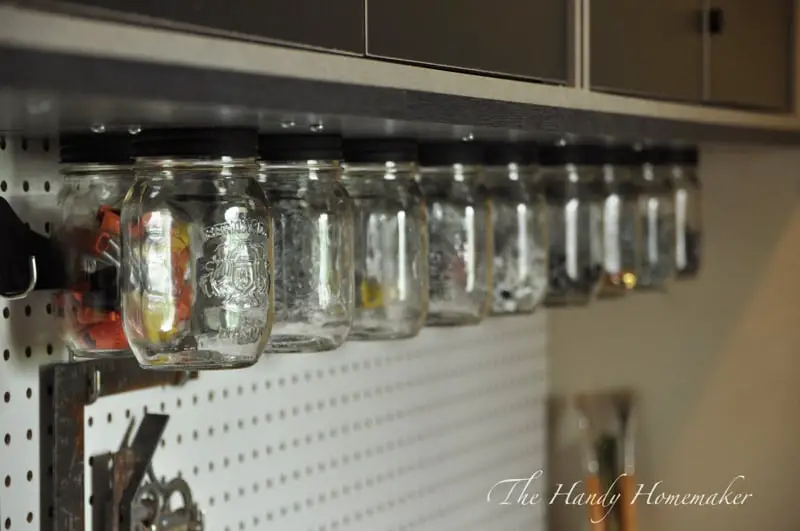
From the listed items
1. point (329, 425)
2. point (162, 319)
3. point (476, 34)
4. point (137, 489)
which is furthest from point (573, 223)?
point (162, 319)

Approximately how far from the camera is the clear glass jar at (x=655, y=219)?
180 centimetres

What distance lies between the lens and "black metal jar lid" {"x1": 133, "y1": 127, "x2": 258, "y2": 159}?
38.2 inches

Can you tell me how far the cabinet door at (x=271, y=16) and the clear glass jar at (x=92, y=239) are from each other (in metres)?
0.25

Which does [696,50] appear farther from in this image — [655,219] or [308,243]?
[308,243]

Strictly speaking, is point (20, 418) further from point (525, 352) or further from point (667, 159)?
point (525, 352)

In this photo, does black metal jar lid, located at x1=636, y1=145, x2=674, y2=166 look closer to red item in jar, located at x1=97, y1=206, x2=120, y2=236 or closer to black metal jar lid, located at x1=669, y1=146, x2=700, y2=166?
black metal jar lid, located at x1=669, y1=146, x2=700, y2=166

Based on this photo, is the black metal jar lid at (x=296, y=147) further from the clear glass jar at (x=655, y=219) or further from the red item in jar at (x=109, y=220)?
the clear glass jar at (x=655, y=219)

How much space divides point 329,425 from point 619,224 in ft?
1.62

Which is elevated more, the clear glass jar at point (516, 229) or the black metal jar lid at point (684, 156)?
the black metal jar lid at point (684, 156)

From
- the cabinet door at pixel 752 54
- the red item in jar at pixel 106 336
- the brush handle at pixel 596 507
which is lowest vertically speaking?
the brush handle at pixel 596 507

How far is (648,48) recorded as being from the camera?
146cm

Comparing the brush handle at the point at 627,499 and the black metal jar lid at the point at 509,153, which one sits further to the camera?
the brush handle at the point at 627,499

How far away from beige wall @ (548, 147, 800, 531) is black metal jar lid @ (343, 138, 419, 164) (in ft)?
3.05

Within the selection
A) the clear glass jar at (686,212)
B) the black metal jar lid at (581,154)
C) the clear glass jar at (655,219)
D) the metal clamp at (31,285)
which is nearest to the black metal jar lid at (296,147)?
the metal clamp at (31,285)
